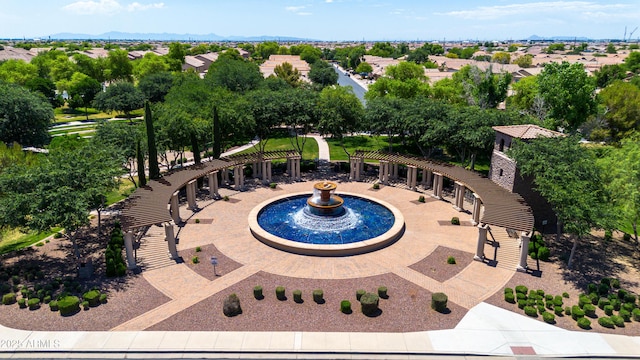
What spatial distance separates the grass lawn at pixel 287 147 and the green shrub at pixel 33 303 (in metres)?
44.4

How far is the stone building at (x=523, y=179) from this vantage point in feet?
131

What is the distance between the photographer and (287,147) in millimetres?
72562

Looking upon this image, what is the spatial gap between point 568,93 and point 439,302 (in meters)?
44.8

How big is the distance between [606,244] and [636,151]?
378 inches

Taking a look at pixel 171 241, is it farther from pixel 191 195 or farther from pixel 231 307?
pixel 191 195

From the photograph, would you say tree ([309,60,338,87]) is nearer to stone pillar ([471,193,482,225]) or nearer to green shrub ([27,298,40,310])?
stone pillar ([471,193,482,225])

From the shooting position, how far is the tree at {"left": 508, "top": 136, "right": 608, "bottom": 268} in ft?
101

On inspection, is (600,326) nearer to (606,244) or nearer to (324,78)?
(606,244)

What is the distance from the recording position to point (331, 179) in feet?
185

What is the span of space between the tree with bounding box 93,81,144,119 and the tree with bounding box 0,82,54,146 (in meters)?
25.8

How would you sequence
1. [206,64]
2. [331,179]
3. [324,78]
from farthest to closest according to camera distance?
[206,64] → [324,78] → [331,179]

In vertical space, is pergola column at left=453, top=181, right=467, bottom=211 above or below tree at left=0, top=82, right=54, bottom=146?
below

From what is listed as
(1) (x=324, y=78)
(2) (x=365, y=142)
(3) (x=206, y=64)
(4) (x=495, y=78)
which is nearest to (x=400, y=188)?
(2) (x=365, y=142)

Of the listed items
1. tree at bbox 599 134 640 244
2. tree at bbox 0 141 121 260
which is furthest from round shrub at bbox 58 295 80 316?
tree at bbox 599 134 640 244
